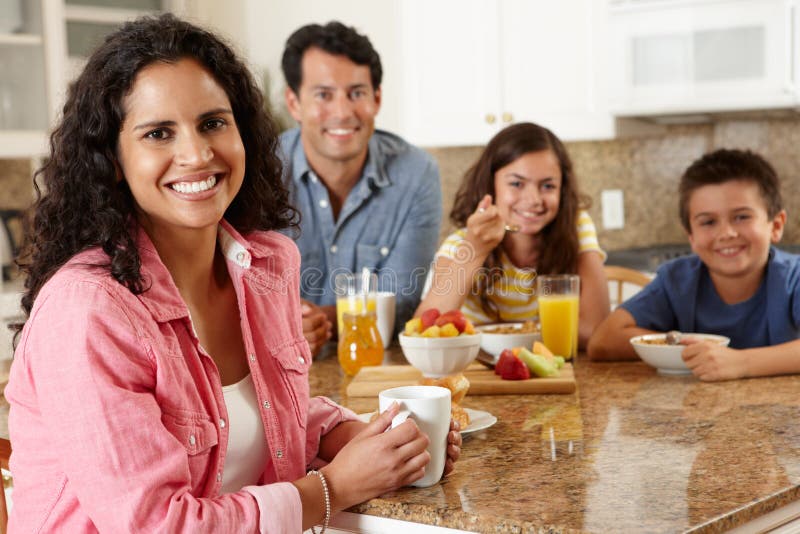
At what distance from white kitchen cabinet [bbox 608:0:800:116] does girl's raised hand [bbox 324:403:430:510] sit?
2.85 m

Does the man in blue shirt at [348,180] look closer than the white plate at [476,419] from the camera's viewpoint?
No

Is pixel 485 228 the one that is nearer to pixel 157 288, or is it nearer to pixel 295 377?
pixel 295 377

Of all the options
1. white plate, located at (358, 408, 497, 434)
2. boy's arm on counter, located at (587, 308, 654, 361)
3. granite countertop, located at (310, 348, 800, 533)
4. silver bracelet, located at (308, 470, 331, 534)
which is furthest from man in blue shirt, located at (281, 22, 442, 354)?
silver bracelet, located at (308, 470, 331, 534)

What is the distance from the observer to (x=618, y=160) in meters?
4.50

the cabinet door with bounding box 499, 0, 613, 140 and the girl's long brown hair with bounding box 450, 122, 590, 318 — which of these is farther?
the cabinet door with bounding box 499, 0, 613, 140

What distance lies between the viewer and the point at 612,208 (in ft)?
14.7

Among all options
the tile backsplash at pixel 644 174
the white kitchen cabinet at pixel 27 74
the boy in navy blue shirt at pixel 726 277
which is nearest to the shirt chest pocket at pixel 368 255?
the boy in navy blue shirt at pixel 726 277

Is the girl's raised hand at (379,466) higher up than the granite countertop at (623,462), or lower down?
higher up

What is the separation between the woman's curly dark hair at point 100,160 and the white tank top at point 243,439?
0.23m

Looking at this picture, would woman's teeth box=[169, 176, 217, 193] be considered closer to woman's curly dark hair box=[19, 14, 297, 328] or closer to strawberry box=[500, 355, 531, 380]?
woman's curly dark hair box=[19, 14, 297, 328]

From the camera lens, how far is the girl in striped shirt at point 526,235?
8.19ft

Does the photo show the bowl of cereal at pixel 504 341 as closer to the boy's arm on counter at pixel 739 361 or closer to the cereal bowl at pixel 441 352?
the cereal bowl at pixel 441 352

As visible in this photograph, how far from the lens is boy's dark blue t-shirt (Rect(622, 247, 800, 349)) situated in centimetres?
204

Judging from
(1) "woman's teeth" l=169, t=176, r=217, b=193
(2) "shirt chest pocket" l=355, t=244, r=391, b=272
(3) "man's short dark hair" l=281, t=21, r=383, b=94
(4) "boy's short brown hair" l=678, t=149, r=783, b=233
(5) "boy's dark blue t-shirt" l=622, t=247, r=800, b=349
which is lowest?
(5) "boy's dark blue t-shirt" l=622, t=247, r=800, b=349
